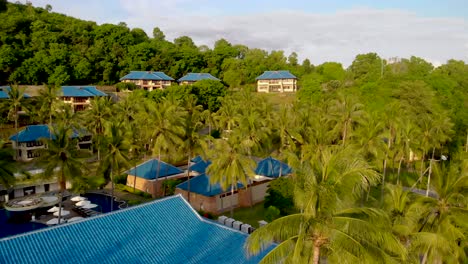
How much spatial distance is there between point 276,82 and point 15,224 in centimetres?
8592

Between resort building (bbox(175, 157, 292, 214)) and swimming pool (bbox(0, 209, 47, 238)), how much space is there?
1405 cm

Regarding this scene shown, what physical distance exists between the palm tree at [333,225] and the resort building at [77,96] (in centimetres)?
6714

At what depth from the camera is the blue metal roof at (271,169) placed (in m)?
43.8

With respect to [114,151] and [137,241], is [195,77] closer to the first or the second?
[114,151]

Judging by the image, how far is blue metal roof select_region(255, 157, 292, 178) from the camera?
4378 centimetres

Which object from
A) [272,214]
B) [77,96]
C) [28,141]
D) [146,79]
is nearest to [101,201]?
[28,141]

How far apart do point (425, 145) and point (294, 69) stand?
249 feet

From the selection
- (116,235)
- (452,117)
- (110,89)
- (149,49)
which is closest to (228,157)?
(116,235)

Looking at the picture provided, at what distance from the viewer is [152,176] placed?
44656mm

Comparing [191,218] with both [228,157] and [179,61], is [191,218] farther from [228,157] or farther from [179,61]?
[179,61]

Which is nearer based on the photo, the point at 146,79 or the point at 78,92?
the point at 78,92

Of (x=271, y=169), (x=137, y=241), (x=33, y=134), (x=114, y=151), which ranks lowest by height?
(x=271, y=169)

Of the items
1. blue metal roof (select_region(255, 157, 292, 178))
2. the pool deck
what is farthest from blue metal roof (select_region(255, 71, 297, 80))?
the pool deck

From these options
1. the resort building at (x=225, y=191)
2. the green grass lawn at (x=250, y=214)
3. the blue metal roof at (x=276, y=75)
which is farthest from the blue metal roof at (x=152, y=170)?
the blue metal roof at (x=276, y=75)
